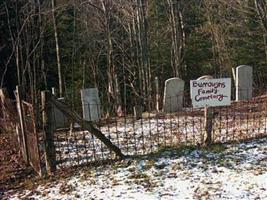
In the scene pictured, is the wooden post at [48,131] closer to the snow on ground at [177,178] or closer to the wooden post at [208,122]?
the snow on ground at [177,178]

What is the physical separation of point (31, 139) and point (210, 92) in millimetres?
3302

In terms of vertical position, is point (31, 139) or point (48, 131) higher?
point (48, 131)

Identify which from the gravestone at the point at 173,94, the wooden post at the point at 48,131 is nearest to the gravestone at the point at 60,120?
the gravestone at the point at 173,94

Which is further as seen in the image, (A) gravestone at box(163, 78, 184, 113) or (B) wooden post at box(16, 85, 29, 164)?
→ (A) gravestone at box(163, 78, 184, 113)

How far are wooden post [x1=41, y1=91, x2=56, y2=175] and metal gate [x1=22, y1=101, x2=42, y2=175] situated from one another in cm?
19

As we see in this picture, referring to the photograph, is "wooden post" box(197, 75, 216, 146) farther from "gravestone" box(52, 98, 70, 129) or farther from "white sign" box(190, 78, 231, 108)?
"gravestone" box(52, 98, 70, 129)

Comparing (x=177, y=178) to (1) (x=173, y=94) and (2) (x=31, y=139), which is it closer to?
(2) (x=31, y=139)

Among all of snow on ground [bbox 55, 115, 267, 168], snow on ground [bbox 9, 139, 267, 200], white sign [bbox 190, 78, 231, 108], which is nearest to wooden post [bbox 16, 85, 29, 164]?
snow on ground [bbox 55, 115, 267, 168]

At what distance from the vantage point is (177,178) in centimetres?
647

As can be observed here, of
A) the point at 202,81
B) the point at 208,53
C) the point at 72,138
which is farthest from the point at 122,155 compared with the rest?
the point at 208,53

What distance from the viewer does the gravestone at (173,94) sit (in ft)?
45.6

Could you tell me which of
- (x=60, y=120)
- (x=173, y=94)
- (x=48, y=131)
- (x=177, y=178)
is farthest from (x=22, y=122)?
(x=173, y=94)

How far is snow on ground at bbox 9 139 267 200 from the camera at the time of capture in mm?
5945

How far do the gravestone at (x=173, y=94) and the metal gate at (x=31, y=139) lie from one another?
20.8 feet
